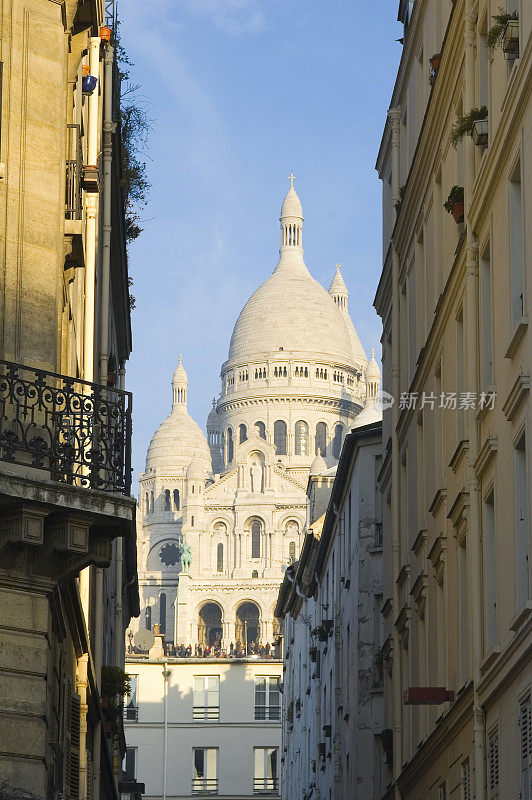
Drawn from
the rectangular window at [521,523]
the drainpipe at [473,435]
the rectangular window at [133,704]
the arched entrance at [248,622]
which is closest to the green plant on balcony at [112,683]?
the drainpipe at [473,435]

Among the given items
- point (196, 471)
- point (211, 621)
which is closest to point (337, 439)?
point (196, 471)

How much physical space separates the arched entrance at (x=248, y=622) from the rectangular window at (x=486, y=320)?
150 metres

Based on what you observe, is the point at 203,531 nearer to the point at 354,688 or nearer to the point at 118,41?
the point at 354,688

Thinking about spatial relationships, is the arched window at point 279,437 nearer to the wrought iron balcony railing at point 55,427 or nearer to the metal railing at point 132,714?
the metal railing at point 132,714

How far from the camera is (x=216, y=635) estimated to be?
169250 millimetres

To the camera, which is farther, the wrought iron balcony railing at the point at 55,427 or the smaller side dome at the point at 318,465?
the smaller side dome at the point at 318,465

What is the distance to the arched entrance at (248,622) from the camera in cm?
16862

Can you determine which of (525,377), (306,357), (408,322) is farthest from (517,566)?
(306,357)

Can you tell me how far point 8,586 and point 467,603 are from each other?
7917 millimetres

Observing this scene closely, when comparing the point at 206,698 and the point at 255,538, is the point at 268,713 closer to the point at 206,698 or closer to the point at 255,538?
the point at 206,698

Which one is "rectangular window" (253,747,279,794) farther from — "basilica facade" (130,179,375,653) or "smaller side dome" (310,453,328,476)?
"smaller side dome" (310,453,328,476)

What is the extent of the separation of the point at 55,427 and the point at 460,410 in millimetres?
7786

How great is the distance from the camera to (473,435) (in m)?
19.1

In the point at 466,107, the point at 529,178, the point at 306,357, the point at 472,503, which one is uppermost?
the point at 306,357
